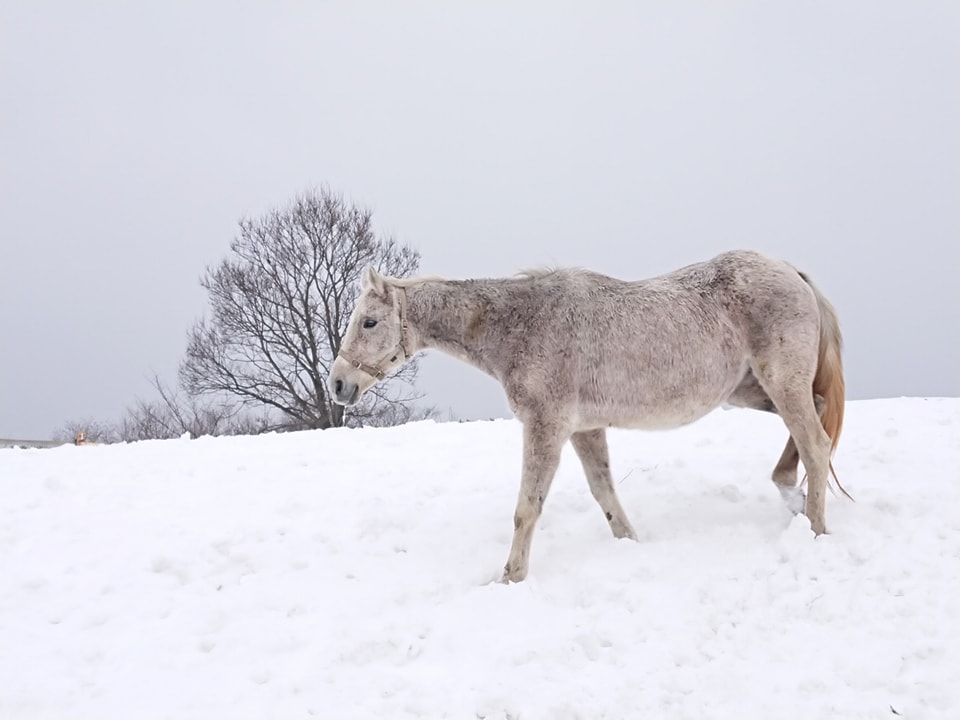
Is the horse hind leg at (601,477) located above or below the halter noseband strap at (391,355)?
below

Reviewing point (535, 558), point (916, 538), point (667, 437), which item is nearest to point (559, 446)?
point (535, 558)

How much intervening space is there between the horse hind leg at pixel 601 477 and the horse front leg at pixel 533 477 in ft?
2.37

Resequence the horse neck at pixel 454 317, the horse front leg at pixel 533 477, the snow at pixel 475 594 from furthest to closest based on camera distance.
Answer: the horse neck at pixel 454 317
the horse front leg at pixel 533 477
the snow at pixel 475 594

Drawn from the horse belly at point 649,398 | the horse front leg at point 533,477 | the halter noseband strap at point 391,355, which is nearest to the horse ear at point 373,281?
the halter noseband strap at point 391,355

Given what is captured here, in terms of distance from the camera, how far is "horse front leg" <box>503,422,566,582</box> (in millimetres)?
5676

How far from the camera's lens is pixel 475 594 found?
5.30m

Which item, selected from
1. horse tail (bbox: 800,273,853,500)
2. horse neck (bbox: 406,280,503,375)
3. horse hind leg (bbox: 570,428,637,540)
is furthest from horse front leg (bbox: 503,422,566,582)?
horse tail (bbox: 800,273,853,500)

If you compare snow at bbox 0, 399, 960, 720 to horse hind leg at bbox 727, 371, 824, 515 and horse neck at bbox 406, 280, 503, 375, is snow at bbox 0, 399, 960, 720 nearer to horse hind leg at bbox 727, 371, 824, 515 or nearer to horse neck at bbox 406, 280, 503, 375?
horse hind leg at bbox 727, 371, 824, 515

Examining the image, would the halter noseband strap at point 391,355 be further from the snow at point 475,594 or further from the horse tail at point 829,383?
the horse tail at point 829,383

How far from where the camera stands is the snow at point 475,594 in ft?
13.7

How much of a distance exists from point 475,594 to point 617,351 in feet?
7.32

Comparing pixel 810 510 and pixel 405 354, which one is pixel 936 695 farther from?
pixel 405 354

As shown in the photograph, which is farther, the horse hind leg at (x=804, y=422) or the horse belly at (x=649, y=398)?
the horse belly at (x=649, y=398)

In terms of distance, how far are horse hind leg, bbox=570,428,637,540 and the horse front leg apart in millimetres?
723
